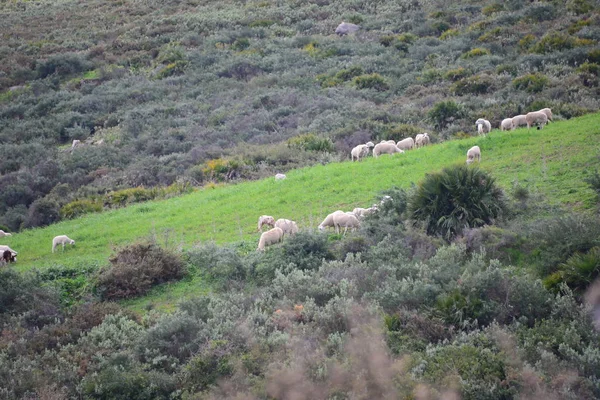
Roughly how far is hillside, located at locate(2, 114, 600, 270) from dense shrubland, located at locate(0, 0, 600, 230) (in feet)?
12.2

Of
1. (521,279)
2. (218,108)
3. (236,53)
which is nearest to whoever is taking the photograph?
(521,279)

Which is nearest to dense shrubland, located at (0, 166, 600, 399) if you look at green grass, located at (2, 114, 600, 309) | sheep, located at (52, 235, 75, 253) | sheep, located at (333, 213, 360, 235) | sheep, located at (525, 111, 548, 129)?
sheep, located at (333, 213, 360, 235)

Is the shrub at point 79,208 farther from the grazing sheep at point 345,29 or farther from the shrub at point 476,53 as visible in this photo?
the grazing sheep at point 345,29

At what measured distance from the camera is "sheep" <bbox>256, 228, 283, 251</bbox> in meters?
16.4

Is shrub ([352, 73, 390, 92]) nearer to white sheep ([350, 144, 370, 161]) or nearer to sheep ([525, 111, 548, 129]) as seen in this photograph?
white sheep ([350, 144, 370, 161])

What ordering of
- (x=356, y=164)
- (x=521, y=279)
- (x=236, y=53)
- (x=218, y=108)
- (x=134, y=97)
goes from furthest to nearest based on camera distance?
(x=236, y=53)
(x=134, y=97)
(x=218, y=108)
(x=356, y=164)
(x=521, y=279)

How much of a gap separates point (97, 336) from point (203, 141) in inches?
828

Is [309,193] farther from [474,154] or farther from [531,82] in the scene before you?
[531,82]

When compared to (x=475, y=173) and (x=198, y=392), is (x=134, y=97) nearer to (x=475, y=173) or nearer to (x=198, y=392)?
(x=475, y=173)

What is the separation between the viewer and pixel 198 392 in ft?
35.8

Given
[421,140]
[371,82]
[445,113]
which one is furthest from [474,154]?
[371,82]

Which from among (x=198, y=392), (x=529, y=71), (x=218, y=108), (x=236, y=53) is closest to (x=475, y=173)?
(x=198, y=392)

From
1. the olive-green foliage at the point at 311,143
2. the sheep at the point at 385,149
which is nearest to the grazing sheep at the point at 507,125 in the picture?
the sheep at the point at 385,149

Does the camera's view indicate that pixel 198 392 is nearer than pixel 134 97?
Yes
